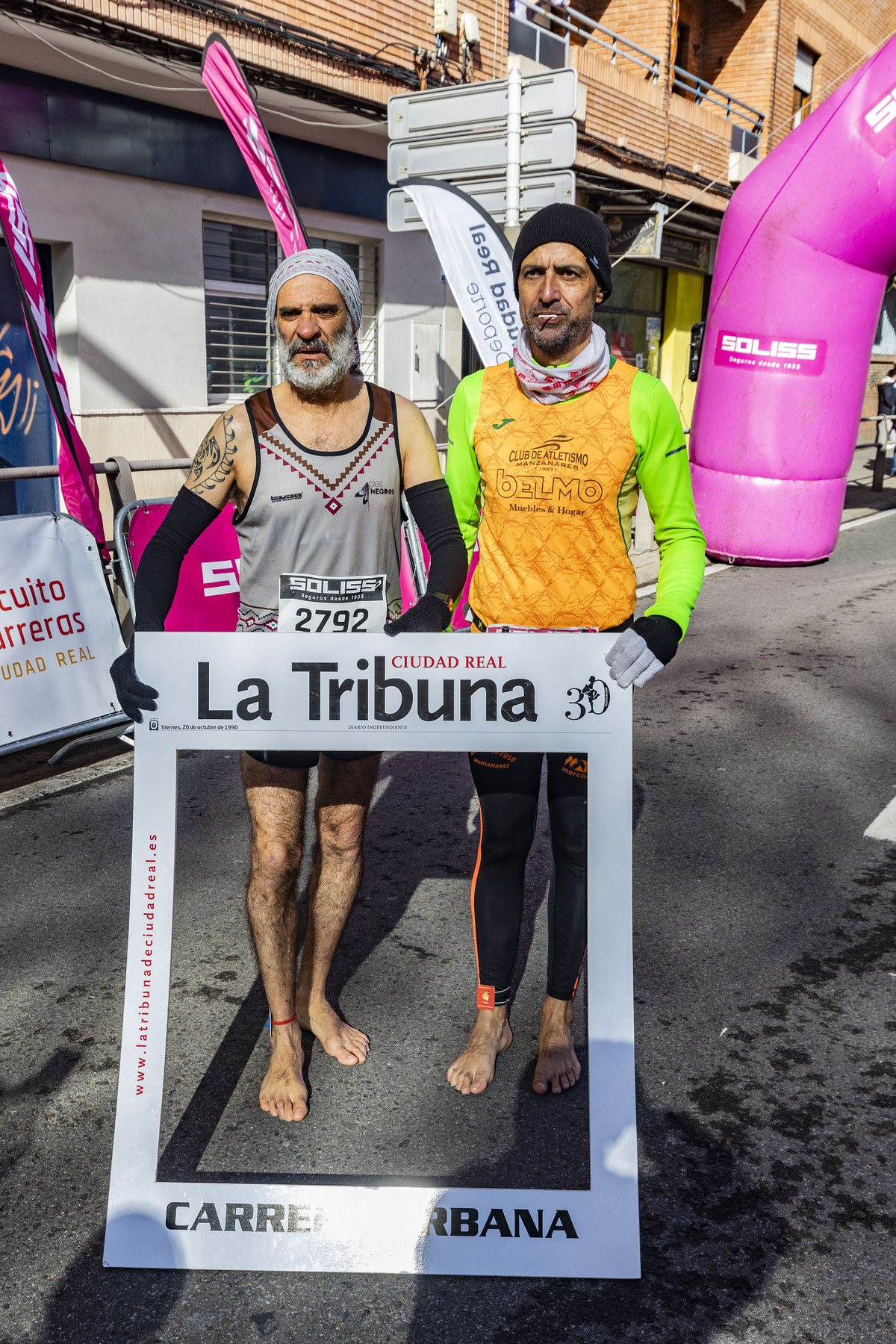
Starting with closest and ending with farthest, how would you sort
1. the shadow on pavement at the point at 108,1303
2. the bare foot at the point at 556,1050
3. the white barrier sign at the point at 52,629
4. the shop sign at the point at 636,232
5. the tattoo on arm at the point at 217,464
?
1. the shadow on pavement at the point at 108,1303
2. the tattoo on arm at the point at 217,464
3. the bare foot at the point at 556,1050
4. the white barrier sign at the point at 52,629
5. the shop sign at the point at 636,232

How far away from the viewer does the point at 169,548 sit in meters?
2.68

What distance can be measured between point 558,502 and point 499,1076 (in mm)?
1546

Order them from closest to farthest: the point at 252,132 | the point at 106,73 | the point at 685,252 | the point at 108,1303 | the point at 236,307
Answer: the point at 108,1303 → the point at 252,132 → the point at 106,73 → the point at 236,307 → the point at 685,252

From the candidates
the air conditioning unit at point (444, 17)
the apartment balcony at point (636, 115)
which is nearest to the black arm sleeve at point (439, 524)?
the air conditioning unit at point (444, 17)

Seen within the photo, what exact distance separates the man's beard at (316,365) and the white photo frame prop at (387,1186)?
705 mm

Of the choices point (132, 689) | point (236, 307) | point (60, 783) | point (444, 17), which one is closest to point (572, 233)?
point (132, 689)

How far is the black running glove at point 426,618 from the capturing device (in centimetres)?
245

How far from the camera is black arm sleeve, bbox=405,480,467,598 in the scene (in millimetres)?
A: 2795

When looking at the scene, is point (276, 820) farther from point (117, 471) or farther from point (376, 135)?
point (376, 135)

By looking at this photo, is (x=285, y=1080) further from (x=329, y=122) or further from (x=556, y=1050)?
(x=329, y=122)

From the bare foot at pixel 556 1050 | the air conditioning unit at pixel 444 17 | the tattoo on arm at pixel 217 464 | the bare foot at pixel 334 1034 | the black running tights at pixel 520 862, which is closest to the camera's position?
the tattoo on arm at pixel 217 464

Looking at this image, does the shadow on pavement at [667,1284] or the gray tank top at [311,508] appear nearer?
the shadow on pavement at [667,1284]

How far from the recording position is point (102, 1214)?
249 cm

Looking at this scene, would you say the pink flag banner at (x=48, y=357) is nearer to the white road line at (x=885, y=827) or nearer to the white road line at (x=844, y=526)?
the white road line at (x=885, y=827)
